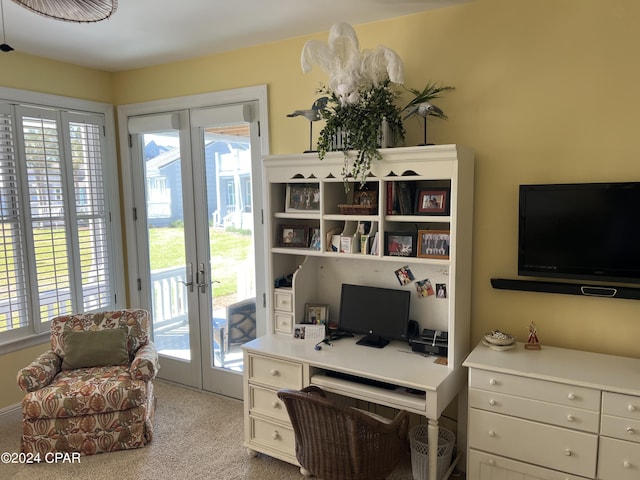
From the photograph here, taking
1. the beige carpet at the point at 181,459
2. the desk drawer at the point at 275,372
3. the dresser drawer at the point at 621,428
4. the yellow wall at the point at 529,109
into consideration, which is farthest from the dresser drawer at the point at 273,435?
the dresser drawer at the point at 621,428

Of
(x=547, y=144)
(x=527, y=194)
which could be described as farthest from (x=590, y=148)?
(x=527, y=194)

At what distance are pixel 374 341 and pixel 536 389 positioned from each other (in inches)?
37.3

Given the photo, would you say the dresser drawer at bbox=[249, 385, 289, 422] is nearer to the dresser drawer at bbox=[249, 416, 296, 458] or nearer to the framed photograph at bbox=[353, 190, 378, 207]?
the dresser drawer at bbox=[249, 416, 296, 458]

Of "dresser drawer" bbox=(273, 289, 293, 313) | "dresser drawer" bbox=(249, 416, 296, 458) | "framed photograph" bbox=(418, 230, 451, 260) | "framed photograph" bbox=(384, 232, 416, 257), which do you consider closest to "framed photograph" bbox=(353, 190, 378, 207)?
"framed photograph" bbox=(384, 232, 416, 257)

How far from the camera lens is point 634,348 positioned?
2406 mm

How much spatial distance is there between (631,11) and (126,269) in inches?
160

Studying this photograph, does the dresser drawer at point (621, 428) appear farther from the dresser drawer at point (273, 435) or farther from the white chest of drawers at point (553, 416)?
the dresser drawer at point (273, 435)

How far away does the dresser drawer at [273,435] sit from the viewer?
279cm

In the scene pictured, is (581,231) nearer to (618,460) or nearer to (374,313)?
(618,460)

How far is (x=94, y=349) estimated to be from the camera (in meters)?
3.27

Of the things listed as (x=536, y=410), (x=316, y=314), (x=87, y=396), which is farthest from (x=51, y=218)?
(x=536, y=410)

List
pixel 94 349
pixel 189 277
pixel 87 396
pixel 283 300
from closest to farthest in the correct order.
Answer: pixel 87 396 < pixel 283 300 < pixel 94 349 < pixel 189 277

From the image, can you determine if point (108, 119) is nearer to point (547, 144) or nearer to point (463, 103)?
point (463, 103)

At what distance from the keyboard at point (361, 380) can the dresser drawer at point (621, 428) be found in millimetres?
955
